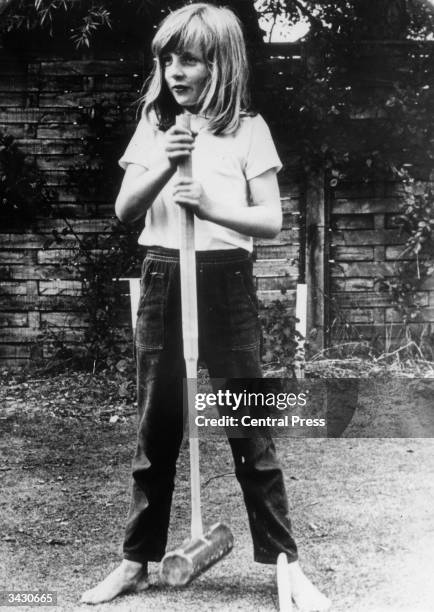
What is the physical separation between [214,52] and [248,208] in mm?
348

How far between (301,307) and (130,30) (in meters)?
1.57

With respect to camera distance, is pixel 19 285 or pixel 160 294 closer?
pixel 160 294

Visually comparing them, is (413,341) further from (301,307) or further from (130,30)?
(130,30)

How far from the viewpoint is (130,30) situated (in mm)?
3721

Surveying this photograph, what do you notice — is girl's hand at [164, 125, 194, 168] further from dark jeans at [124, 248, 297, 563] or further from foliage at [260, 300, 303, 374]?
foliage at [260, 300, 303, 374]

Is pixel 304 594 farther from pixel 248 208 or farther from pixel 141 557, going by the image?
pixel 248 208

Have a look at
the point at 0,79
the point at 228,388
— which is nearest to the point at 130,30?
the point at 0,79

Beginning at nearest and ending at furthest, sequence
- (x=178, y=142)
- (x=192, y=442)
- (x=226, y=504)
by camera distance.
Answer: (x=178, y=142), (x=192, y=442), (x=226, y=504)

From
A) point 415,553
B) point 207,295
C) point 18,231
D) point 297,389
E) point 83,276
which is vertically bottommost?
point 415,553

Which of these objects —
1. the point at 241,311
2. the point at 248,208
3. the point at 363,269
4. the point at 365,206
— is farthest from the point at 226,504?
the point at 365,206

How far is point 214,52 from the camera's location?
5.52 feet

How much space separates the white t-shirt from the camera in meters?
1.71

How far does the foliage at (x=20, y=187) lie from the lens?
3828mm

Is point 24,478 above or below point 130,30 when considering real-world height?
below
